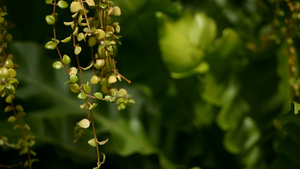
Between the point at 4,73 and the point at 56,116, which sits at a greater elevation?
the point at 4,73

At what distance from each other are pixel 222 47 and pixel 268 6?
0.83ft

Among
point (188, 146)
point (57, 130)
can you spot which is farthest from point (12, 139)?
point (188, 146)

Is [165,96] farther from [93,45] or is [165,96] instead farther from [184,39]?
[93,45]

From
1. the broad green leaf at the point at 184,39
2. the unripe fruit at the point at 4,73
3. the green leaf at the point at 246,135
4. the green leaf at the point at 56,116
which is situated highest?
the unripe fruit at the point at 4,73

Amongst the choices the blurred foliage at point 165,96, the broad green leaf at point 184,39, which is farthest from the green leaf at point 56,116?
the broad green leaf at point 184,39

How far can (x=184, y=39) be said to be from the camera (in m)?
0.66

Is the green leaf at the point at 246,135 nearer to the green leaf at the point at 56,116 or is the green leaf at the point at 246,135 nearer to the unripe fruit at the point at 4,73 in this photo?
the green leaf at the point at 56,116

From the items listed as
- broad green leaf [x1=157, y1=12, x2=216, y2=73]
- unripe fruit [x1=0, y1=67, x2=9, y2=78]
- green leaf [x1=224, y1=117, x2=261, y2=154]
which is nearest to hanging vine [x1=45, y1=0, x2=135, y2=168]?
unripe fruit [x1=0, y1=67, x2=9, y2=78]

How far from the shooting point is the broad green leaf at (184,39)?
2.06 feet

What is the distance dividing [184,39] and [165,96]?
0.13 metres

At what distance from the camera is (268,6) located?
83cm

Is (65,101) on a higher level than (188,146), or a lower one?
higher

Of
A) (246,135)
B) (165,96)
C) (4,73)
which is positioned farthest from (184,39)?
(4,73)

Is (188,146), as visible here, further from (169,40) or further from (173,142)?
(169,40)
